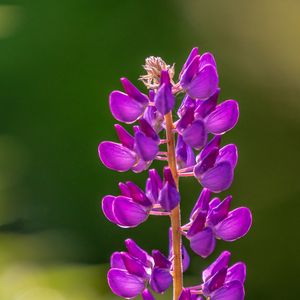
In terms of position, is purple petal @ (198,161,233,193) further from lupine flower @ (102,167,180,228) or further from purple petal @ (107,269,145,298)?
purple petal @ (107,269,145,298)

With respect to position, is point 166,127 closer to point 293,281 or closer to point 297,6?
point 293,281

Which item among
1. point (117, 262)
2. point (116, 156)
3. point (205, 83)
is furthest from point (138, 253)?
point (205, 83)

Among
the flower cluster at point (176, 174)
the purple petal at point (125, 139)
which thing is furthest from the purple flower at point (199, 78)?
the purple petal at point (125, 139)

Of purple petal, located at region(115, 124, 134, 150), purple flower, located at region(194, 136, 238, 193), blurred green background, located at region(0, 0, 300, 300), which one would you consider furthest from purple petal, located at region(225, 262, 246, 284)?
blurred green background, located at region(0, 0, 300, 300)

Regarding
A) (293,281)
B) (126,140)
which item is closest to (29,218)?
(293,281)

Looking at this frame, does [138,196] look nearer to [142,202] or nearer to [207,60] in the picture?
[142,202]

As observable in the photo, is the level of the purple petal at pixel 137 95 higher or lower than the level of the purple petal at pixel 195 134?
higher

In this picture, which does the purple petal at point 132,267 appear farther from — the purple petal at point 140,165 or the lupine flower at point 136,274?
the purple petal at point 140,165
